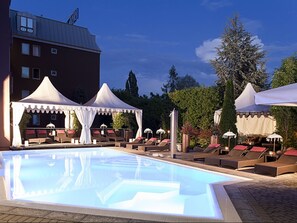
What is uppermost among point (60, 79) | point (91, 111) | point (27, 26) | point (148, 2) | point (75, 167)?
point (148, 2)

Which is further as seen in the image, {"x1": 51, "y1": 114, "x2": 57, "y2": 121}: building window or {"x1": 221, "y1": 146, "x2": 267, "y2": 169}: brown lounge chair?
{"x1": 51, "y1": 114, "x2": 57, "y2": 121}: building window

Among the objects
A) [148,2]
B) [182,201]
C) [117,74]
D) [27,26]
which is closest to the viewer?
[182,201]

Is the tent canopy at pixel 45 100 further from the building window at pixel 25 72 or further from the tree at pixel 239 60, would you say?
the tree at pixel 239 60

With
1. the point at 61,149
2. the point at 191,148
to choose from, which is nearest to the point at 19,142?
the point at 61,149

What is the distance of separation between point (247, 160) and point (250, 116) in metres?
10.6

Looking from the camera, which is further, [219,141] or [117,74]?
[117,74]

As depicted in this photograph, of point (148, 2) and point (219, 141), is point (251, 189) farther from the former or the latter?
point (148, 2)

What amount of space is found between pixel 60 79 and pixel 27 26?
16.9 ft

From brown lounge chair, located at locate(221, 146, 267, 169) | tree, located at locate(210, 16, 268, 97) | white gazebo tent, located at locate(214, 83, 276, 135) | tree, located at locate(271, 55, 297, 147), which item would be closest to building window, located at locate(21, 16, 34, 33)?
tree, located at locate(210, 16, 268, 97)

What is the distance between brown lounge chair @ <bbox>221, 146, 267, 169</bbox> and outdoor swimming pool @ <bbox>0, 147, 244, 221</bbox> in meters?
0.86

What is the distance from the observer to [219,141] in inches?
601

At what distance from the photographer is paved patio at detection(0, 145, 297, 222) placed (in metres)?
4.95

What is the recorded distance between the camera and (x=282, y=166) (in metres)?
9.17

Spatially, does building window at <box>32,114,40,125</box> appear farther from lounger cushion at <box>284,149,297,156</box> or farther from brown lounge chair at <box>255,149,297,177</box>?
lounger cushion at <box>284,149,297,156</box>
